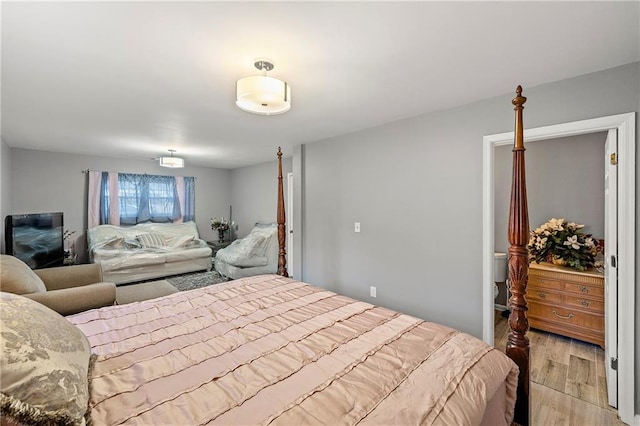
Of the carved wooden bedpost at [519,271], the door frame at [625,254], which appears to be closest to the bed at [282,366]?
the carved wooden bedpost at [519,271]

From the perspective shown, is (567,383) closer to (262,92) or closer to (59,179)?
(262,92)

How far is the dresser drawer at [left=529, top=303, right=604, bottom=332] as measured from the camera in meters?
2.76

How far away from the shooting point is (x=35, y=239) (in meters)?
3.38

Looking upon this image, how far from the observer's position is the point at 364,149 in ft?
11.1

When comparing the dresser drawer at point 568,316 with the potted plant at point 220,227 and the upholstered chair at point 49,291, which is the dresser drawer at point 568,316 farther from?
the potted plant at point 220,227

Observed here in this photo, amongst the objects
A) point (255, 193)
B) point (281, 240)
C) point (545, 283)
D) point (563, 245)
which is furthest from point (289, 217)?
point (563, 245)

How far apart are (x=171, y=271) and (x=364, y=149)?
13.9ft

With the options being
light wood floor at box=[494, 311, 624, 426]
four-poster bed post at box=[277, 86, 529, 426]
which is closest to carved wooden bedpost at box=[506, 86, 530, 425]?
four-poster bed post at box=[277, 86, 529, 426]

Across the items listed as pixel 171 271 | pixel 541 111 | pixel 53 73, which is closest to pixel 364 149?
pixel 541 111

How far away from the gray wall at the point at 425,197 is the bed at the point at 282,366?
101 centimetres

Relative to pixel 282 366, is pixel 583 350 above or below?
below

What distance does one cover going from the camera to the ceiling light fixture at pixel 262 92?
1.67 meters

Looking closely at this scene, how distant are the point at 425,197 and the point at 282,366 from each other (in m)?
2.18

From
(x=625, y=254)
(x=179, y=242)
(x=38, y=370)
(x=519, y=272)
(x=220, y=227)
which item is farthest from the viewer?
(x=220, y=227)
